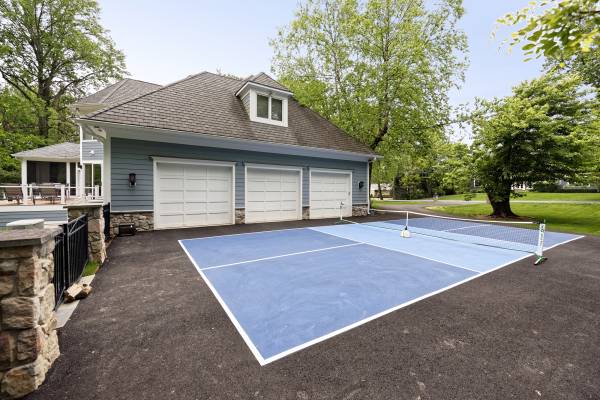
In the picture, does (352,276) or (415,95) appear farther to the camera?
(415,95)

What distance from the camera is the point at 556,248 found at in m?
7.49

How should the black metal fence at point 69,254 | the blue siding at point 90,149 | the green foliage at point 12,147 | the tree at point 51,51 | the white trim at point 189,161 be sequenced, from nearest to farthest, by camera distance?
the black metal fence at point 69,254
the white trim at point 189,161
the blue siding at point 90,149
the green foliage at point 12,147
the tree at point 51,51

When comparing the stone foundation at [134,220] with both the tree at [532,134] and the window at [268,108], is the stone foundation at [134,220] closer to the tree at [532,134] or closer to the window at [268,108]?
the window at [268,108]

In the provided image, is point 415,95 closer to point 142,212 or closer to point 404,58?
point 404,58

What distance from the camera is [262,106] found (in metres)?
12.8

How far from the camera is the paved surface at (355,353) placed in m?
2.15

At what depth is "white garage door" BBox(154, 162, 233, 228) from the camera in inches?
386

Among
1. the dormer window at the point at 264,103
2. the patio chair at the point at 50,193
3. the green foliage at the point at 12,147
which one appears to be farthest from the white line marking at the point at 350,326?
the green foliage at the point at 12,147

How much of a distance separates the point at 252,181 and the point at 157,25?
28.0 feet

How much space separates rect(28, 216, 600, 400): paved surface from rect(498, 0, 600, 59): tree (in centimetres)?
308

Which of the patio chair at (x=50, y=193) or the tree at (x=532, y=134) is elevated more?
the tree at (x=532, y=134)

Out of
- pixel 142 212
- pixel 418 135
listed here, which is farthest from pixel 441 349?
pixel 418 135

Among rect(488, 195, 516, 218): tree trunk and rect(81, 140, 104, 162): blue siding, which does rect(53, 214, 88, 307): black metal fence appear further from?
rect(488, 195, 516, 218): tree trunk

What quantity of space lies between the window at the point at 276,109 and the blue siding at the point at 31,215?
11070 mm
